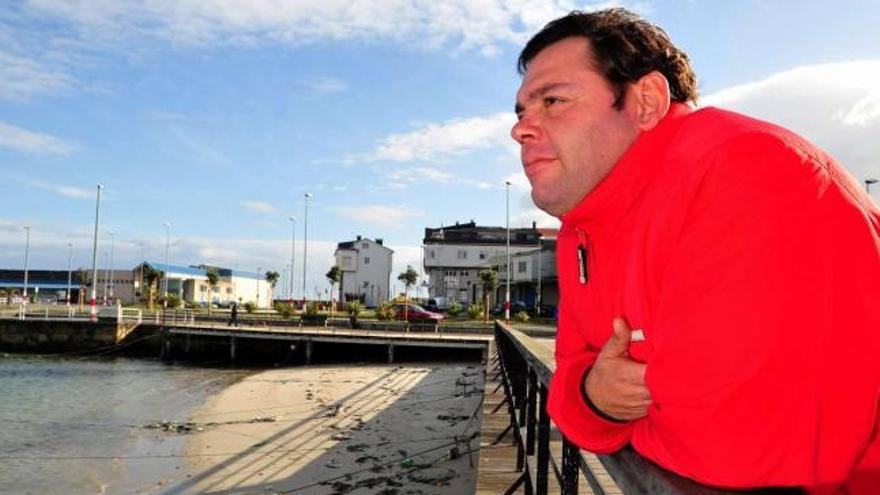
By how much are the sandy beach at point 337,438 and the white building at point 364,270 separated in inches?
2401

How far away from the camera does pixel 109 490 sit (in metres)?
11.8

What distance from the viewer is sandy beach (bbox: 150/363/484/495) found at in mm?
11180

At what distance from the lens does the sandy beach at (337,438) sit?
11.2 m

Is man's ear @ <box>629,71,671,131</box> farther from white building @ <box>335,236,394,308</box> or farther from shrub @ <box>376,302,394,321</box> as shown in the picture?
white building @ <box>335,236,394,308</box>

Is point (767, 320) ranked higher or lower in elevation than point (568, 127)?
lower

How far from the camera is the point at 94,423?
18.7 m

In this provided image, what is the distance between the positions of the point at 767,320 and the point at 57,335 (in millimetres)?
48422

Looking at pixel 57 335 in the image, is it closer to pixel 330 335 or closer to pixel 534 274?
pixel 330 335

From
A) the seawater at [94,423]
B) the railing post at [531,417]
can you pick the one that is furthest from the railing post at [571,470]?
the seawater at [94,423]

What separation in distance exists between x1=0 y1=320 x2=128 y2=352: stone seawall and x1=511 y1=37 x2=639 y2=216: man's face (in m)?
45.7

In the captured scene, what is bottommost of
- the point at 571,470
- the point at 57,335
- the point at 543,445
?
the point at 57,335

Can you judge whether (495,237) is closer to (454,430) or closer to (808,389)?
(454,430)

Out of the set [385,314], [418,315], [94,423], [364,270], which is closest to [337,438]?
[94,423]

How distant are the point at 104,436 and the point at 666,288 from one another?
61.8 feet
